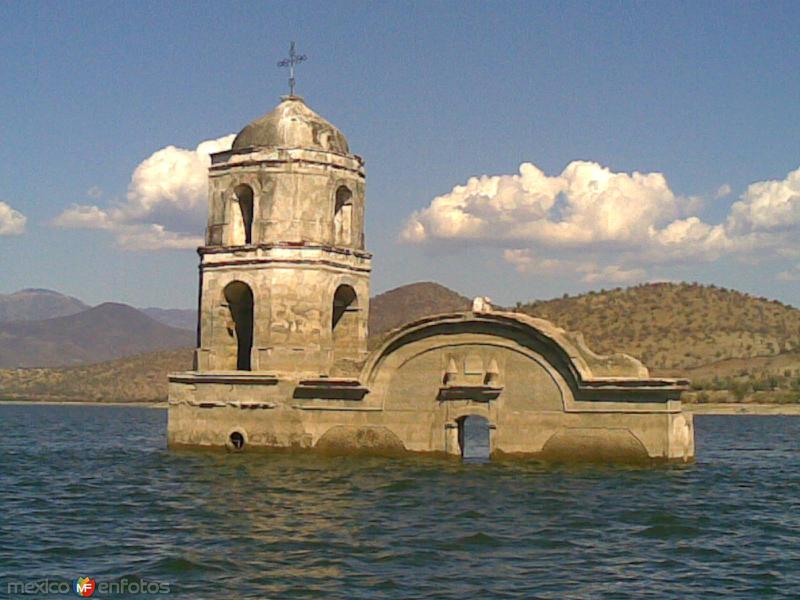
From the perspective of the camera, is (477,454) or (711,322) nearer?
(477,454)

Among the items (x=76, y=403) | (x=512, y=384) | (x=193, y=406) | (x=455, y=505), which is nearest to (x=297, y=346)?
(x=193, y=406)

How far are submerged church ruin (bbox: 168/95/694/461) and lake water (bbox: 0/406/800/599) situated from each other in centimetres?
85

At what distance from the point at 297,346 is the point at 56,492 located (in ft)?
24.6

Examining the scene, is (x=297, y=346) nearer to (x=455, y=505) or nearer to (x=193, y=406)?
(x=193, y=406)

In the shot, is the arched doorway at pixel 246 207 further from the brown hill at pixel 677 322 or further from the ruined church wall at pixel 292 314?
the brown hill at pixel 677 322

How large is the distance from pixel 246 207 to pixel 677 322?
2330 inches

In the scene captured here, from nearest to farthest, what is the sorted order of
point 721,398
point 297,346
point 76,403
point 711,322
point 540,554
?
1. point 540,554
2. point 297,346
3. point 721,398
4. point 711,322
5. point 76,403

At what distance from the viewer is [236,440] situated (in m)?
29.6

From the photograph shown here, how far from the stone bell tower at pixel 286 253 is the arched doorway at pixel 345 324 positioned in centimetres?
3

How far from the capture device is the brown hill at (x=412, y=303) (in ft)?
483

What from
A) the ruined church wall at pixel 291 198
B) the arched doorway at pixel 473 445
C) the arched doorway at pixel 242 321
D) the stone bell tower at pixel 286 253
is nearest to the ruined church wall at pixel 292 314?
the stone bell tower at pixel 286 253

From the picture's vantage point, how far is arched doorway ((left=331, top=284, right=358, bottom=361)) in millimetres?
32500

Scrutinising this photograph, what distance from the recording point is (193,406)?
3017 centimetres

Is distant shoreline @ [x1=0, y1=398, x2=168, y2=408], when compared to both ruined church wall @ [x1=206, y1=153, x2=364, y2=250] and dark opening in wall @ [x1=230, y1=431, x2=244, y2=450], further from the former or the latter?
dark opening in wall @ [x1=230, y1=431, x2=244, y2=450]
